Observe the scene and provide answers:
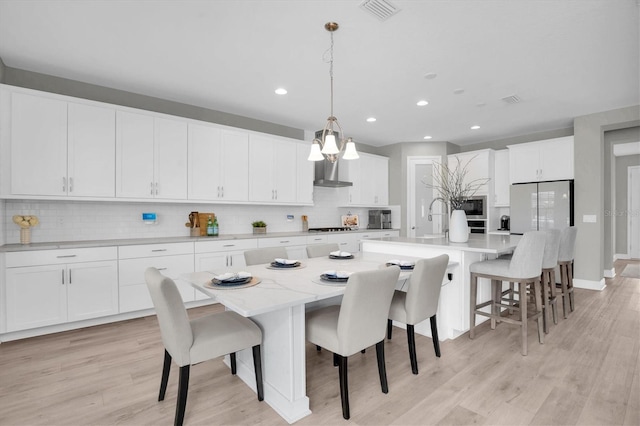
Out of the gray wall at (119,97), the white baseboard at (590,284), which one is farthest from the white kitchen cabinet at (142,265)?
the white baseboard at (590,284)

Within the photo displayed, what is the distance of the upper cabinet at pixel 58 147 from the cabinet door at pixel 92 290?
2.53 feet

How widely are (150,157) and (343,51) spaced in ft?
8.14

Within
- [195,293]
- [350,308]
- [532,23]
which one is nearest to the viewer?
[350,308]

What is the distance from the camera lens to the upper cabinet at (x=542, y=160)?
5004 mm

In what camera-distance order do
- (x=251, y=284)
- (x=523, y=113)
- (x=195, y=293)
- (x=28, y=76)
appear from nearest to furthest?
(x=251, y=284) → (x=28, y=76) → (x=195, y=293) → (x=523, y=113)

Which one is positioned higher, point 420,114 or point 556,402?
point 420,114

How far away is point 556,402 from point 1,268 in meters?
4.39

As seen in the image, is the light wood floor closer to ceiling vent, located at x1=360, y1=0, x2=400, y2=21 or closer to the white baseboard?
the white baseboard

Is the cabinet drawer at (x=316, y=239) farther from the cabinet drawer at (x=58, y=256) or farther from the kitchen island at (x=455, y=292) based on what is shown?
the cabinet drawer at (x=58, y=256)

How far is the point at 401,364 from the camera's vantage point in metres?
2.44

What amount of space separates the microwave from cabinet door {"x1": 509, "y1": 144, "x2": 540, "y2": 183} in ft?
2.03

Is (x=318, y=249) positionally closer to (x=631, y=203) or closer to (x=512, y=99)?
(x=512, y=99)

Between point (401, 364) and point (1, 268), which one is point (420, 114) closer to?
point (401, 364)

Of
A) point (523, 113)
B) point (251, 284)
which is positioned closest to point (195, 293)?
point (251, 284)
